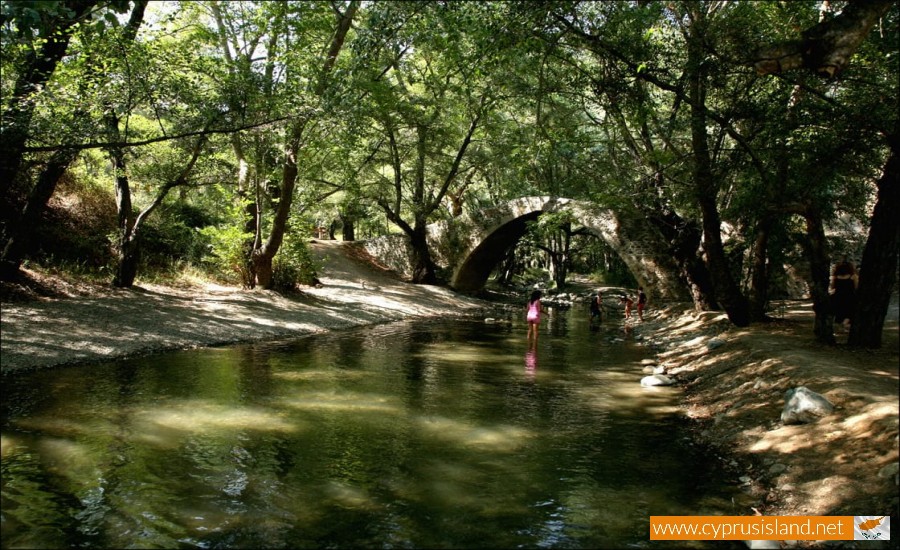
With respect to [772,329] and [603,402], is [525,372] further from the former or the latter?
[772,329]

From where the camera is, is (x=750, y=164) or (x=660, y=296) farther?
(x=660, y=296)

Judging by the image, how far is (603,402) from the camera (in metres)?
9.02

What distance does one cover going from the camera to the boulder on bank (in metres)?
6.26

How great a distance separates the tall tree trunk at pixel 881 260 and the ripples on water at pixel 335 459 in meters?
3.08

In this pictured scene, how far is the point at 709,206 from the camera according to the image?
1259cm

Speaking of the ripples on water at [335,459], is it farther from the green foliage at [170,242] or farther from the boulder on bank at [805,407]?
the green foliage at [170,242]

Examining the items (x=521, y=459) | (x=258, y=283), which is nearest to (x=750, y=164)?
(x=521, y=459)

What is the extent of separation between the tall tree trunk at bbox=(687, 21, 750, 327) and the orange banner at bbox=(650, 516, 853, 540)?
646 centimetres

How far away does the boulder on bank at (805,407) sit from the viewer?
6258 mm

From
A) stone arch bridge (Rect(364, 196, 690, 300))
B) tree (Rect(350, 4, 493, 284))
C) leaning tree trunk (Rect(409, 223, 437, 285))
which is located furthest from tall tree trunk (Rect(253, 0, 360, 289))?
stone arch bridge (Rect(364, 196, 690, 300))

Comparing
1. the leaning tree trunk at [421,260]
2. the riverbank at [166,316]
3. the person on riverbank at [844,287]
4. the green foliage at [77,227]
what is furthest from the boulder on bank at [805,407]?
the leaning tree trunk at [421,260]

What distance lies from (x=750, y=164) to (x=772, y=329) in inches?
151

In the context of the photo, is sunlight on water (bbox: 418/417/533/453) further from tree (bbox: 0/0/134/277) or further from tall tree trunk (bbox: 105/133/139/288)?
tall tree trunk (bbox: 105/133/139/288)

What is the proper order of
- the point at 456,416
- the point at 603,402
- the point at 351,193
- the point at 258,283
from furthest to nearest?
the point at 351,193, the point at 258,283, the point at 603,402, the point at 456,416
